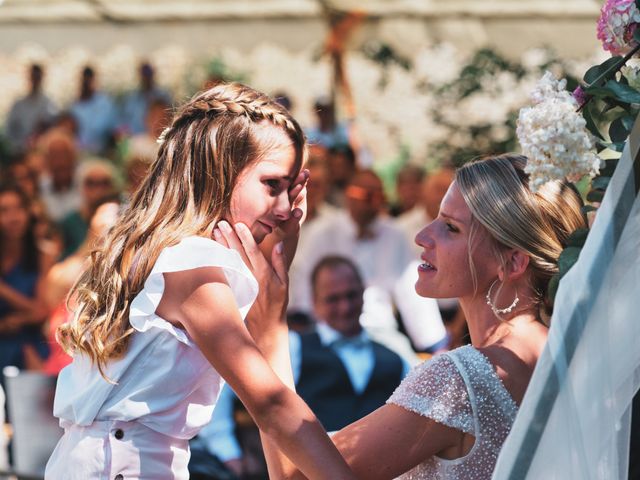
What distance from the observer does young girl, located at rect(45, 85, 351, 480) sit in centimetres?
231

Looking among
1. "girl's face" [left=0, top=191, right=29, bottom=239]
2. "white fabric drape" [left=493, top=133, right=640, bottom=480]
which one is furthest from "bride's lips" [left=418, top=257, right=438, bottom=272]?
"girl's face" [left=0, top=191, right=29, bottom=239]

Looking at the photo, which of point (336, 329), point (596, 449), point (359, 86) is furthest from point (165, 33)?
point (596, 449)

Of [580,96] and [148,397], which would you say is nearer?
[580,96]

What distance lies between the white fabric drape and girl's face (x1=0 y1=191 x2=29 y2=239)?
547 cm

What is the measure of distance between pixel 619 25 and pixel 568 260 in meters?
0.49

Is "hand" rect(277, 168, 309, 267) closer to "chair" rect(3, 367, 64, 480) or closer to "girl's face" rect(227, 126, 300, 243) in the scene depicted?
"girl's face" rect(227, 126, 300, 243)

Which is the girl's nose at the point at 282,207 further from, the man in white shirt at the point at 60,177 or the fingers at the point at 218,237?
the man in white shirt at the point at 60,177

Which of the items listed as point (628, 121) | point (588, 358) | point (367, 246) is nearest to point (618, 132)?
point (628, 121)

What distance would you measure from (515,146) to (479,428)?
6.46 m

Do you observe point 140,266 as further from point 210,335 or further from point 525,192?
point 525,192

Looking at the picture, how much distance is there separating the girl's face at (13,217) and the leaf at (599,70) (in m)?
5.22

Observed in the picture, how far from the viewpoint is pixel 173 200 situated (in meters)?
2.49

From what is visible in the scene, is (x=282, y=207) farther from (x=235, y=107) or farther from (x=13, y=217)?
(x=13, y=217)

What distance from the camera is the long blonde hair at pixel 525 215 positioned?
98.3 inches
